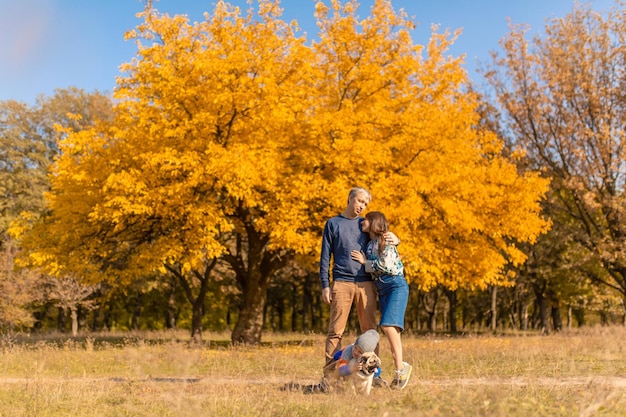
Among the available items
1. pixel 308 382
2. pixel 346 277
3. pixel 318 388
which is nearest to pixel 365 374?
pixel 318 388

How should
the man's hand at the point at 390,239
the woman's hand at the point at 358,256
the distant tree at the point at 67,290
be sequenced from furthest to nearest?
the distant tree at the point at 67,290 < the woman's hand at the point at 358,256 < the man's hand at the point at 390,239

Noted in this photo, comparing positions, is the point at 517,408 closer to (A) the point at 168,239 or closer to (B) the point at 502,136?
(A) the point at 168,239

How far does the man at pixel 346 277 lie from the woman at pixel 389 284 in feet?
0.42

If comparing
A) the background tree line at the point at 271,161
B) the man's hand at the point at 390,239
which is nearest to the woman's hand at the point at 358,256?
the man's hand at the point at 390,239

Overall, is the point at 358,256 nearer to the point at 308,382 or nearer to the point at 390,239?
the point at 390,239

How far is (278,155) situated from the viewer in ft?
46.9

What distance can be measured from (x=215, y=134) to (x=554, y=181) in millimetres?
15399

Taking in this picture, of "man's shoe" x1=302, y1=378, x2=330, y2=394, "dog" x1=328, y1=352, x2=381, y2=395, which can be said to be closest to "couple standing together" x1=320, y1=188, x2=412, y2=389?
"man's shoe" x1=302, y1=378, x2=330, y2=394

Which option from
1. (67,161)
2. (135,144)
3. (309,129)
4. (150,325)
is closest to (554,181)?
(309,129)

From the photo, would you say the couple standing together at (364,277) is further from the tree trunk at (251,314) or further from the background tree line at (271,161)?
the tree trunk at (251,314)

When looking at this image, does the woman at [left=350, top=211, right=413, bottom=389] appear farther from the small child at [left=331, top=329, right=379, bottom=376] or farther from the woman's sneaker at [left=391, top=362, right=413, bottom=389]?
the small child at [left=331, top=329, right=379, bottom=376]

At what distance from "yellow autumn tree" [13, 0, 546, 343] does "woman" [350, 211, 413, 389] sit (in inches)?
264

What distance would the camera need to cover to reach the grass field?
488cm

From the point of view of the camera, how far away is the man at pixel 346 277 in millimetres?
6426
